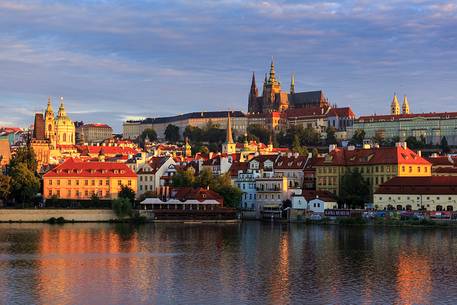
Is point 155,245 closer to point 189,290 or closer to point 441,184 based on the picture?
point 189,290

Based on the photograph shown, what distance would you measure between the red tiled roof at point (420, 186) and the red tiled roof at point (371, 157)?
747 centimetres

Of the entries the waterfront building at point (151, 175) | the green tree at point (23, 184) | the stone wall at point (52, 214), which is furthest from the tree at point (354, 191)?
the green tree at point (23, 184)

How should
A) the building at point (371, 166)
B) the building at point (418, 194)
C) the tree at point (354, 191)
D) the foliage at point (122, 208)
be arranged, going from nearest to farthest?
the building at point (418, 194)
the foliage at point (122, 208)
the tree at point (354, 191)
the building at point (371, 166)

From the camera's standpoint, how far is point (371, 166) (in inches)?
3698

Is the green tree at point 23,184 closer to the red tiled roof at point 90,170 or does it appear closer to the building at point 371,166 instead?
the red tiled roof at point 90,170

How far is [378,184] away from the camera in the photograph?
304ft

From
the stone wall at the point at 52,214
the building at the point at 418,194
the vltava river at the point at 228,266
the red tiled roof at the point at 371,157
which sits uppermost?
the red tiled roof at the point at 371,157

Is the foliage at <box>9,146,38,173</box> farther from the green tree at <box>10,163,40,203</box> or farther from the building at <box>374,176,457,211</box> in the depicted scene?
the building at <box>374,176,457,211</box>

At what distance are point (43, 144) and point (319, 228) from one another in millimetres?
75063

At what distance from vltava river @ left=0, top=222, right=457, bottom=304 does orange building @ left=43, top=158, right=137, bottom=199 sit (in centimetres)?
2008

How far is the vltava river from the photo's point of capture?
1571 inches

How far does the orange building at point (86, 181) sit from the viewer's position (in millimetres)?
93438

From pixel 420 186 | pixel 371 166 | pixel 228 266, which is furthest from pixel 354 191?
pixel 228 266

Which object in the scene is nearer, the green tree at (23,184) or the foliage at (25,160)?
the green tree at (23,184)
